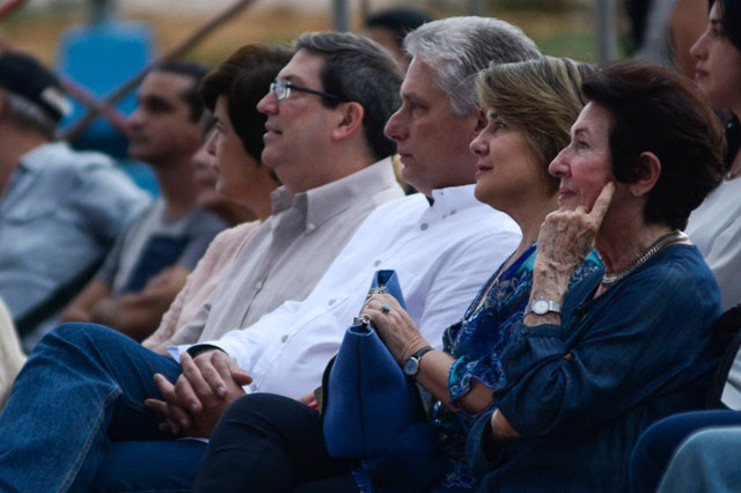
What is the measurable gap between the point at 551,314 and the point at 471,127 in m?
1.04

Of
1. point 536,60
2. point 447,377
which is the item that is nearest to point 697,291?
point 447,377

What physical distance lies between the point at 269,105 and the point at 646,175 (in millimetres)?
1759

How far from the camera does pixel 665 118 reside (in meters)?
3.01

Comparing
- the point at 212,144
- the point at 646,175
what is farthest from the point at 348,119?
the point at 646,175

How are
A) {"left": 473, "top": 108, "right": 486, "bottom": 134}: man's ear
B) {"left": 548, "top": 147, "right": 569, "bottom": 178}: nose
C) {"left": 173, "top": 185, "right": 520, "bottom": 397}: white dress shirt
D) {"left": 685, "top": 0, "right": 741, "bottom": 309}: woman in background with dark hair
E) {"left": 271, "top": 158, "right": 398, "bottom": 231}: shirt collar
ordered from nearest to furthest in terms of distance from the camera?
{"left": 548, "top": 147, "right": 569, "bottom": 178}: nose, {"left": 685, "top": 0, "right": 741, "bottom": 309}: woman in background with dark hair, {"left": 173, "top": 185, "right": 520, "bottom": 397}: white dress shirt, {"left": 473, "top": 108, "right": 486, "bottom": 134}: man's ear, {"left": 271, "top": 158, "right": 398, "bottom": 231}: shirt collar

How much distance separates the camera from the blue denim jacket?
285cm

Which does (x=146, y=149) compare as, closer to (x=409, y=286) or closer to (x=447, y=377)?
(x=409, y=286)

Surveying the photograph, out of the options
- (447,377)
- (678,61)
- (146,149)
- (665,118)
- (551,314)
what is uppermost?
(665,118)

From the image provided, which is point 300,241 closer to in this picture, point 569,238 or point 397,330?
point 397,330

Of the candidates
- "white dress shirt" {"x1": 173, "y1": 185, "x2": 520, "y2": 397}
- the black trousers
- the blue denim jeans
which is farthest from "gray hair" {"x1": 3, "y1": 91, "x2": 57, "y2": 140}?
the black trousers

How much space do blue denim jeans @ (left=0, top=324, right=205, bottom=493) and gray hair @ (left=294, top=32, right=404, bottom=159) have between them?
1017 mm

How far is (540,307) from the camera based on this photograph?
9.64ft

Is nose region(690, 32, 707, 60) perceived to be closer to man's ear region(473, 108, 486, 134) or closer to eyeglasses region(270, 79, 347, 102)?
man's ear region(473, 108, 486, 134)

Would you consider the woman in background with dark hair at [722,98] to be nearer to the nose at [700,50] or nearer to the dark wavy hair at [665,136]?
the nose at [700,50]
